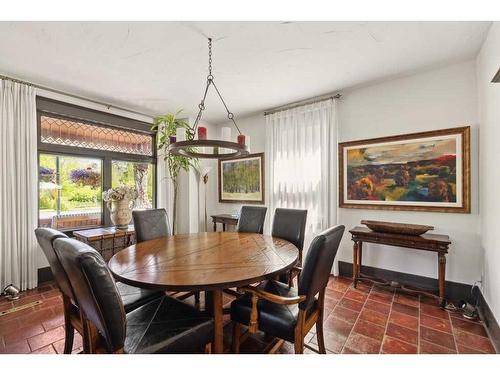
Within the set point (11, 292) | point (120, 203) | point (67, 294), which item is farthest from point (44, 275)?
point (67, 294)

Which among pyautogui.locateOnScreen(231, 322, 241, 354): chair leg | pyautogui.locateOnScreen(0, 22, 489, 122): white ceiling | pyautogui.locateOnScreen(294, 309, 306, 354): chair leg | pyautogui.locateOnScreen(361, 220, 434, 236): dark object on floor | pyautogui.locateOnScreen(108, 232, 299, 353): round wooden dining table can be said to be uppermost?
pyautogui.locateOnScreen(0, 22, 489, 122): white ceiling

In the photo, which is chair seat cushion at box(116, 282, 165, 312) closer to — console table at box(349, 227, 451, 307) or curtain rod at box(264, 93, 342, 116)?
console table at box(349, 227, 451, 307)

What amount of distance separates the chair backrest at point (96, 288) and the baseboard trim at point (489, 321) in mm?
2602

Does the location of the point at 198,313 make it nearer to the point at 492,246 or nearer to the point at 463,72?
the point at 492,246

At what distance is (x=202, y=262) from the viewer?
1.68m

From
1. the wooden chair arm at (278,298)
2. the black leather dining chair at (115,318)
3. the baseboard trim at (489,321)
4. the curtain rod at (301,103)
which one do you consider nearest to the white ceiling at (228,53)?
the curtain rod at (301,103)

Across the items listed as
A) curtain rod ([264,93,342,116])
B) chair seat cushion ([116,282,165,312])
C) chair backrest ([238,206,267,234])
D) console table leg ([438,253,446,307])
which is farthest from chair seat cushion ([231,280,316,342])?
curtain rod ([264,93,342,116])

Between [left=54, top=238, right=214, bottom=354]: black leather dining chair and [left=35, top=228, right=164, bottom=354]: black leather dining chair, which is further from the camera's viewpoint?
[left=35, top=228, right=164, bottom=354]: black leather dining chair

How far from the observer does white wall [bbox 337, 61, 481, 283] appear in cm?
247

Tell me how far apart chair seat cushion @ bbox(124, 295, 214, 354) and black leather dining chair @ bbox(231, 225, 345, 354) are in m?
0.26

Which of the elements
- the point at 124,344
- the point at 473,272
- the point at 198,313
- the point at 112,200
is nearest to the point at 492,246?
the point at 473,272

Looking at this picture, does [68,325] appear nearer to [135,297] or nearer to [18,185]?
[135,297]

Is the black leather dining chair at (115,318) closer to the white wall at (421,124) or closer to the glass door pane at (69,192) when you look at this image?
the white wall at (421,124)

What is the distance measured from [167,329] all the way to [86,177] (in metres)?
3.20
